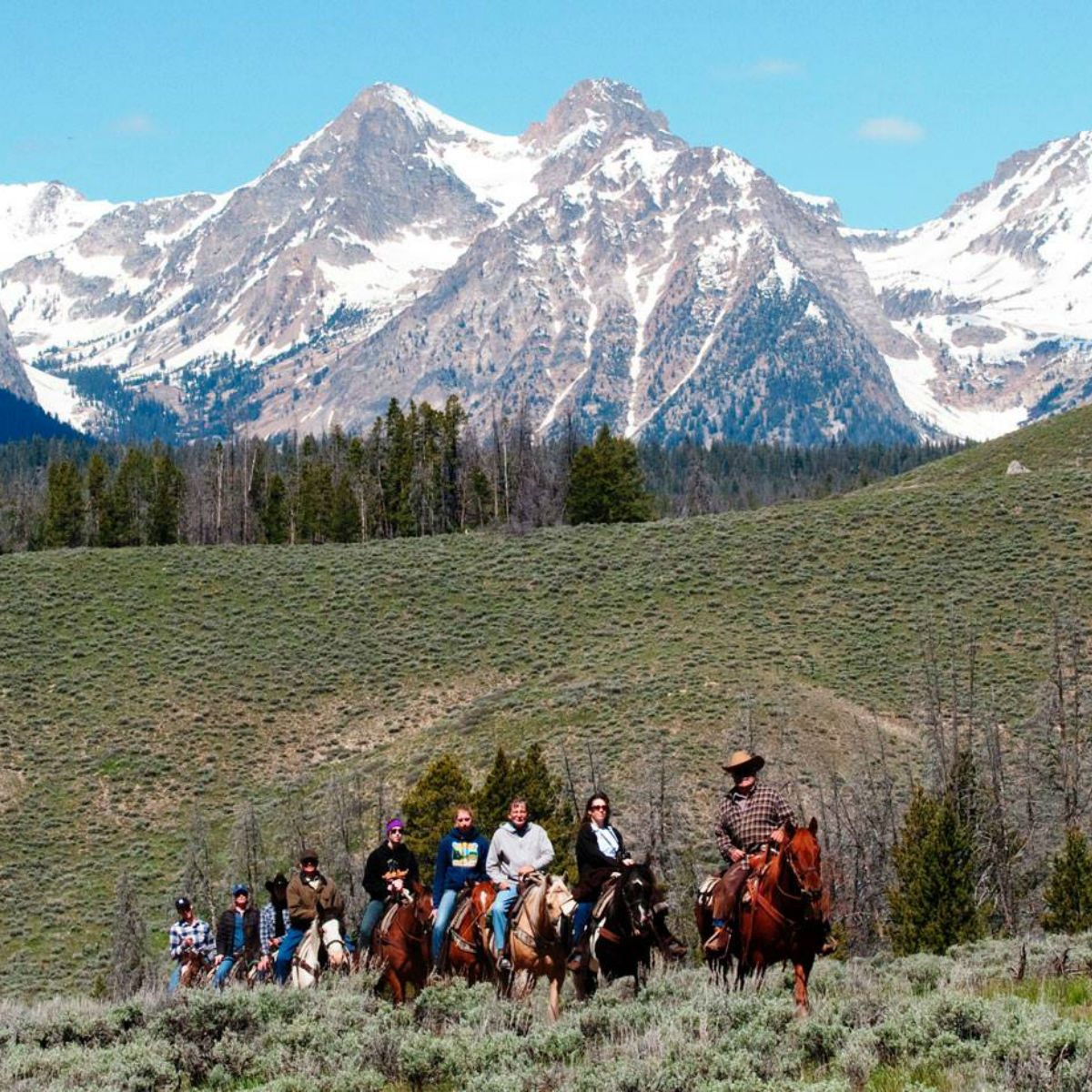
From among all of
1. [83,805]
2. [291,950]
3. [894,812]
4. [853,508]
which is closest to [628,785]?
[894,812]

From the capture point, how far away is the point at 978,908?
33.2 meters

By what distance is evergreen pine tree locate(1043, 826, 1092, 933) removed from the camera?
31078 millimetres

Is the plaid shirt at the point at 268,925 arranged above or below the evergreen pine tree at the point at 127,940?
above

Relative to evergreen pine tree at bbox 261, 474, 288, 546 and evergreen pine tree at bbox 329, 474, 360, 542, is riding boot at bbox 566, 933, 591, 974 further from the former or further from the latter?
evergreen pine tree at bbox 261, 474, 288, 546

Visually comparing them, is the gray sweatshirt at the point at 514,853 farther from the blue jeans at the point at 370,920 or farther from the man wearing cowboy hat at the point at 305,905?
the man wearing cowboy hat at the point at 305,905

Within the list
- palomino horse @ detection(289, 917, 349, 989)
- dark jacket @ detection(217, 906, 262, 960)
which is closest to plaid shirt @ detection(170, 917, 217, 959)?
dark jacket @ detection(217, 906, 262, 960)

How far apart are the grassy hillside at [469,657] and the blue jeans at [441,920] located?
26216 millimetres

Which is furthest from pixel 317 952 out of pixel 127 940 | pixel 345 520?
pixel 345 520

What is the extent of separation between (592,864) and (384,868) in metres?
2.79

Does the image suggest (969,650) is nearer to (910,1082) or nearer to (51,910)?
(51,910)

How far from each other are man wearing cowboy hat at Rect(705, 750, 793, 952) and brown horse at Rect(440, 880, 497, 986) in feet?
8.95

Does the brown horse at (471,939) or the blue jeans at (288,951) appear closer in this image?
the brown horse at (471,939)

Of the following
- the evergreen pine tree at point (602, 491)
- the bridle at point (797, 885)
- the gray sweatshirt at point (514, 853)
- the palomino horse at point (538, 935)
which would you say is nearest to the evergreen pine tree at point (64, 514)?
the evergreen pine tree at point (602, 491)

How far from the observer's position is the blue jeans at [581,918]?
14.7m
